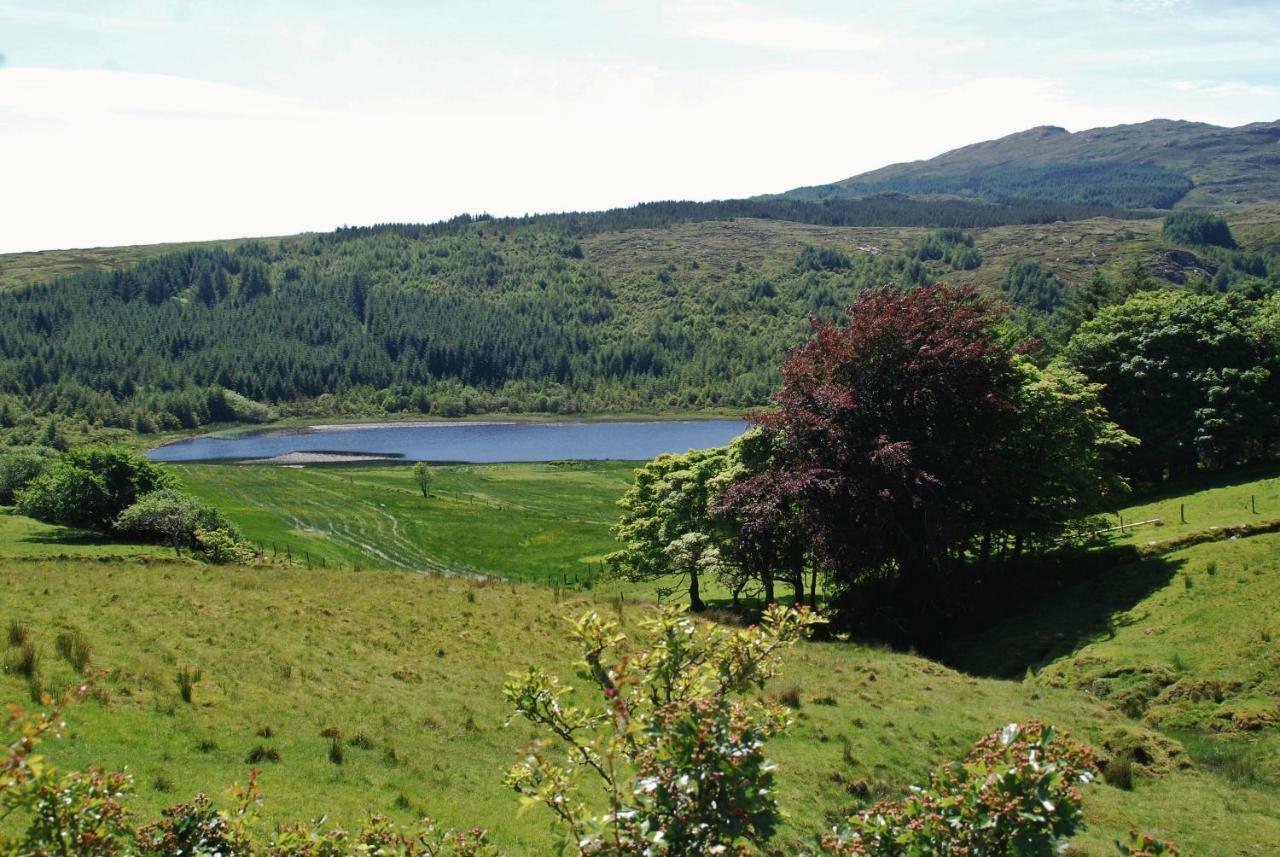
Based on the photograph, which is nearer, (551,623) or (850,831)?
(850,831)

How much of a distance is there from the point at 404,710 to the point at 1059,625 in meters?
24.6

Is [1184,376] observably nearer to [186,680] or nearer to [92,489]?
[186,680]

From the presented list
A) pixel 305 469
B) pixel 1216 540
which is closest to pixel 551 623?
pixel 1216 540

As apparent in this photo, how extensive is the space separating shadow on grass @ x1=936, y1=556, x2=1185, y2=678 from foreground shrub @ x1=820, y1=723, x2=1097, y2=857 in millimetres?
26422

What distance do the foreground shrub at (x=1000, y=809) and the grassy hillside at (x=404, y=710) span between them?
18.9ft

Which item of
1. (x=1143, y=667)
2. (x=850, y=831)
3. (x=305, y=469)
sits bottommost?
(x=305, y=469)

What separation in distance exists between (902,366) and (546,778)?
3133 cm

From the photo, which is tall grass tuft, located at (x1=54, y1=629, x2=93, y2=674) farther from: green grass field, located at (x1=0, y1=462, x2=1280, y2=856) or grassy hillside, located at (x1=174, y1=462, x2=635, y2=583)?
grassy hillside, located at (x1=174, y1=462, x2=635, y2=583)

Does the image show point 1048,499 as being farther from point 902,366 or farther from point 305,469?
point 305,469

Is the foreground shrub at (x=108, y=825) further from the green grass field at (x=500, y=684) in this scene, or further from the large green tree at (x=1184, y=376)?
the large green tree at (x=1184, y=376)

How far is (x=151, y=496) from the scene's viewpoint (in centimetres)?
5244

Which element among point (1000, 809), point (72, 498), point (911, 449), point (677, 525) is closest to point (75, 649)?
point (1000, 809)

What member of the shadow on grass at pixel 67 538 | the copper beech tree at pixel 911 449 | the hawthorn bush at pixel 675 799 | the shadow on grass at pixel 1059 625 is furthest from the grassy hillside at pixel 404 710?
the shadow on grass at pixel 67 538

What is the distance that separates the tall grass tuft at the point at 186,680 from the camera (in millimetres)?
18281
